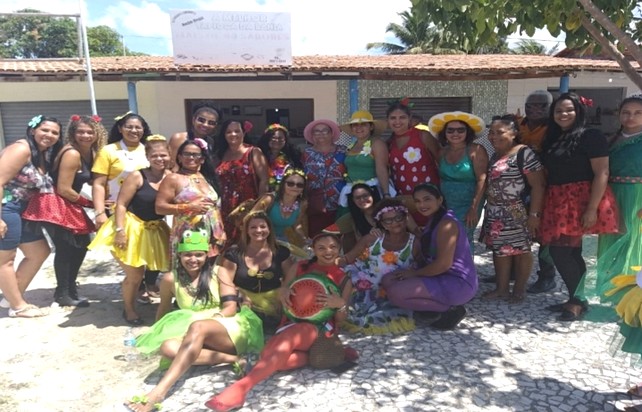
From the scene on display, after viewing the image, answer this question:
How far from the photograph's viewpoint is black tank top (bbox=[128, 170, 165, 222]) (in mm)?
3512

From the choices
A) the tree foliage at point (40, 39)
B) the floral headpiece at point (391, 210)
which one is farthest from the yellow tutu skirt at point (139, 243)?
the tree foliage at point (40, 39)

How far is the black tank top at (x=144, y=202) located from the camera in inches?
138

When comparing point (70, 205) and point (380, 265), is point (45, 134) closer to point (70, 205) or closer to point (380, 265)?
point (70, 205)

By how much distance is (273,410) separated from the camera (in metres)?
2.55

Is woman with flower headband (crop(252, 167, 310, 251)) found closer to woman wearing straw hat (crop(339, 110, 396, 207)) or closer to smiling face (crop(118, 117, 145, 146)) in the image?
woman wearing straw hat (crop(339, 110, 396, 207))

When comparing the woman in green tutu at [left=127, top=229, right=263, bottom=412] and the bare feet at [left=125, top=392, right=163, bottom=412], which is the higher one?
the woman in green tutu at [left=127, top=229, right=263, bottom=412]

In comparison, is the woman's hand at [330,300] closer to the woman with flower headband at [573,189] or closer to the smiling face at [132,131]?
the woman with flower headband at [573,189]

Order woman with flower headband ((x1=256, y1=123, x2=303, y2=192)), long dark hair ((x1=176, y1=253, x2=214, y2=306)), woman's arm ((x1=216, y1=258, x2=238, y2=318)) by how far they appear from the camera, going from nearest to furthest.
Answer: woman's arm ((x1=216, y1=258, x2=238, y2=318))
long dark hair ((x1=176, y1=253, x2=214, y2=306))
woman with flower headband ((x1=256, y1=123, x2=303, y2=192))

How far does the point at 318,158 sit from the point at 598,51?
2250mm

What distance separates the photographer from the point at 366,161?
12.8 feet

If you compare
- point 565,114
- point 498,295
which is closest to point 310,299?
point 498,295

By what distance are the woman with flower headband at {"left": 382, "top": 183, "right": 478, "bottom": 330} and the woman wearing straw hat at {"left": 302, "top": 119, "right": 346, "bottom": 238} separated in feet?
2.58

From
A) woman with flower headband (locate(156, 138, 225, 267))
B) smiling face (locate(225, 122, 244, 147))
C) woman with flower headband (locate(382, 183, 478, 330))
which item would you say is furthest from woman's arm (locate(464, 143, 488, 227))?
woman with flower headband (locate(156, 138, 225, 267))

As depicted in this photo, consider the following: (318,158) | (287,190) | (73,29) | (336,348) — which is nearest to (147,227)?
(287,190)
